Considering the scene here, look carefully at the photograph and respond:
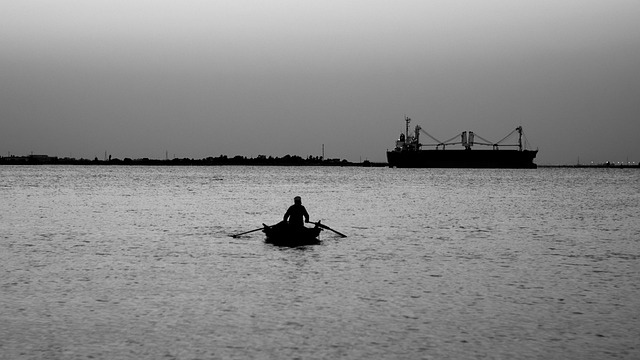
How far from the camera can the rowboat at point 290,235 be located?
2561 centimetres

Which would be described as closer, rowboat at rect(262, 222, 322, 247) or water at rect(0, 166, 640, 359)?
water at rect(0, 166, 640, 359)

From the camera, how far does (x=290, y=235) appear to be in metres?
25.6

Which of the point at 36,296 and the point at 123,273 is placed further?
the point at 123,273

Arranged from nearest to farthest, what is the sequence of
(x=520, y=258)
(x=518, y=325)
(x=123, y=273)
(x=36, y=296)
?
1. (x=518, y=325)
2. (x=36, y=296)
3. (x=123, y=273)
4. (x=520, y=258)

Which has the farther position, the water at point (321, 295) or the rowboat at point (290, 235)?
the rowboat at point (290, 235)

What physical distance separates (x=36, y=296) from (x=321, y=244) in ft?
41.2

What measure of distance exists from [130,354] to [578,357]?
6764 millimetres

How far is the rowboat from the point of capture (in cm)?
2561

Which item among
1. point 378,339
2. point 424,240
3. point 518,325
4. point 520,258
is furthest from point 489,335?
point 424,240

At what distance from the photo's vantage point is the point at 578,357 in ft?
36.5

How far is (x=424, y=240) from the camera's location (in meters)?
30.1

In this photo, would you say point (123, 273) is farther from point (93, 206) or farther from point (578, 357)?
point (93, 206)

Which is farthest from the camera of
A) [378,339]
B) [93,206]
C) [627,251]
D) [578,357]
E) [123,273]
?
[93,206]

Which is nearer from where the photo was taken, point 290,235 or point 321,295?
point 321,295
